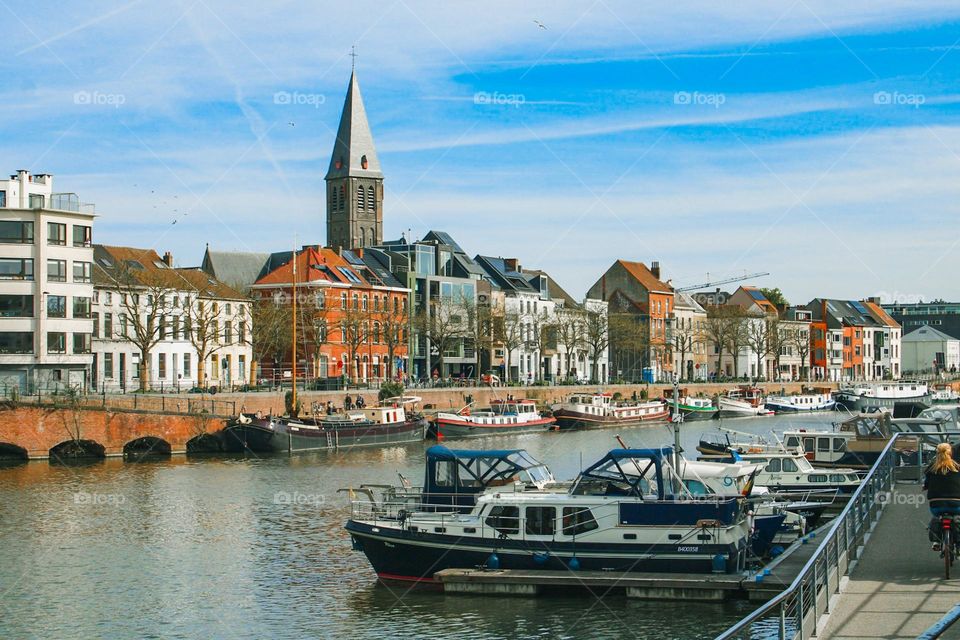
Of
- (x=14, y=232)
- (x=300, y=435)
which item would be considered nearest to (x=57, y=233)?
(x=14, y=232)

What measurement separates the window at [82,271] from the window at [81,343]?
3360 mm

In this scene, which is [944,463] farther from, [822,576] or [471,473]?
[471,473]

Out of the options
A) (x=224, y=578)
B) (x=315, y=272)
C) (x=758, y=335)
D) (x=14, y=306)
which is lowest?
(x=224, y=578)

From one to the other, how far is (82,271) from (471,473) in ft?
148

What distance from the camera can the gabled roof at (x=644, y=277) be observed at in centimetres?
14888

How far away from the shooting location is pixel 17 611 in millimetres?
27844

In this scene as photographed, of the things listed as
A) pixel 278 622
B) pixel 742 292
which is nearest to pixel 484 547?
pixel 278 622

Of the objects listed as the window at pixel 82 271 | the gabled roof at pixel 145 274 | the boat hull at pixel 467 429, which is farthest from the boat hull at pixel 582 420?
the window at pixel 82 271

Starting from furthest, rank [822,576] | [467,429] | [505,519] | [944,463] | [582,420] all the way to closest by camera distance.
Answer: [582,420]
[467,429]
[505,519]
[944,463]
[822,576]

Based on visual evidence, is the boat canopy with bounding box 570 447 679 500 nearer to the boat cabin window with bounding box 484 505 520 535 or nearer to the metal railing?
the boat cabin window with bounding box 484 505 520 535

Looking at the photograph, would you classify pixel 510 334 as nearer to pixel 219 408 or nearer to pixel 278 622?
pixel 219 408

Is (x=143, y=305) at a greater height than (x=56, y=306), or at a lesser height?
greater

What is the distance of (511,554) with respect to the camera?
29.7 meters

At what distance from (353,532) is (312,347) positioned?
73193 millimetres
